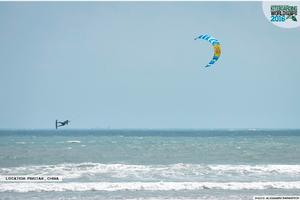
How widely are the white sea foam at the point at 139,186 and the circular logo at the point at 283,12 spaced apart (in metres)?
5.25

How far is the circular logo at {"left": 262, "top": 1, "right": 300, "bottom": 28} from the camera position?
37.4 feet

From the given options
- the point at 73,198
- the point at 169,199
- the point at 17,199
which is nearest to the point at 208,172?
the point at 169,199

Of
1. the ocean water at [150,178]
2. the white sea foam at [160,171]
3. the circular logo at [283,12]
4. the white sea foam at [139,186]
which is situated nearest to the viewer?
the circular logo at [283,12]

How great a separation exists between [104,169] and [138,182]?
3535mm

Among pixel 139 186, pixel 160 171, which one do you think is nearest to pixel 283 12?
pixel 139 186

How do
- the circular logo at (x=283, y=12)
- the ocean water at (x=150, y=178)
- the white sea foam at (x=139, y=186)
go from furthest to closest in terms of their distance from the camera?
the white sea foam at (x=139, y=186) → the ocean water at (x=150, y=178) → the circular logo at (x=283, y=12)

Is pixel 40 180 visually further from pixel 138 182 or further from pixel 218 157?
pixel 218 157

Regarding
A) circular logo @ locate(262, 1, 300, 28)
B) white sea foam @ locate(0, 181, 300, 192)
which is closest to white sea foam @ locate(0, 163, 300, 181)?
white sea foam @ locate(0, 181, 300, 192)

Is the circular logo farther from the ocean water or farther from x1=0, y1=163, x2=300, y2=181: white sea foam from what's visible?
x1=0, y1=163, x2=300, y2=181: white sea foam

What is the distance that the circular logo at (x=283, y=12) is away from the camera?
11414 millimetres

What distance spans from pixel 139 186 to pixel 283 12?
661cm

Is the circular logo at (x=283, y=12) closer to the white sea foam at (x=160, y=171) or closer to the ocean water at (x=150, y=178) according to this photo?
the ocean water at (x=150, y=178)

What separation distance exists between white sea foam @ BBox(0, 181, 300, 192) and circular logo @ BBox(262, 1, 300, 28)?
A: 5.25 metres

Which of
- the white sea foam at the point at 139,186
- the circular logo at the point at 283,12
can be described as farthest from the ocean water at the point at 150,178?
the circular logo at the point at 283,12
